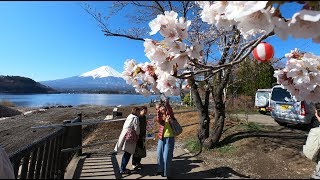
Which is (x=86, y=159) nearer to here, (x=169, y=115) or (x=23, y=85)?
(x=169, y=115)

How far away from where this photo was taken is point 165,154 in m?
7.14

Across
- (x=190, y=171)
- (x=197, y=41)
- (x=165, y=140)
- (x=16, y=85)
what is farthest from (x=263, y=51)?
(x=16, y=85)

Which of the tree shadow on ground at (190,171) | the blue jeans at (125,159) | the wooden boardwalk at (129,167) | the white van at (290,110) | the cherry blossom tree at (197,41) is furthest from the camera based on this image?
the white van at (290,110)

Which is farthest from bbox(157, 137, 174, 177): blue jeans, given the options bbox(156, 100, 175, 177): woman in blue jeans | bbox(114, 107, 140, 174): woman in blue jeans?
bbox(114, 107, 140, 174): woman in blue jeans

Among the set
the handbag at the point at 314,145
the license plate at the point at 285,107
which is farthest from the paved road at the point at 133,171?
the license plate at the point at 285,107

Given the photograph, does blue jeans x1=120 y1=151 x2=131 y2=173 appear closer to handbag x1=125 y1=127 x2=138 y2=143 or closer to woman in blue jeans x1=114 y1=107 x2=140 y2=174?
woman in blue jeans x1=114 y1=107 x2=140 y2=174

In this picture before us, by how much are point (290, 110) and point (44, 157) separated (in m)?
12.2

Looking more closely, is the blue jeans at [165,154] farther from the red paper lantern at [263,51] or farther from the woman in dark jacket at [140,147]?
the red paper lantern at [263,51]

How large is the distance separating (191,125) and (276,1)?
12486 mm

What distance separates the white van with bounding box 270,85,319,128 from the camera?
47.9 ft

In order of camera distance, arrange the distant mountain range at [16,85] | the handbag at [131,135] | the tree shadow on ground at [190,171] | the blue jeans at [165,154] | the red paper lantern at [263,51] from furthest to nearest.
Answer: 1. the distant mountain range at [16,85]
2. the handbag at [131,135]
3. the tree shadow on ground at [190,171]
4. the blue jeans at [165,154]
5. the red paper lantern at [263,51]

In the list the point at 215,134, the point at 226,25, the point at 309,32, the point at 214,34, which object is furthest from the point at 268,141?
the point at 309,32

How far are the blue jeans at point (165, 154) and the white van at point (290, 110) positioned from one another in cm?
845

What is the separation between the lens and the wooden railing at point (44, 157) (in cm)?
478
